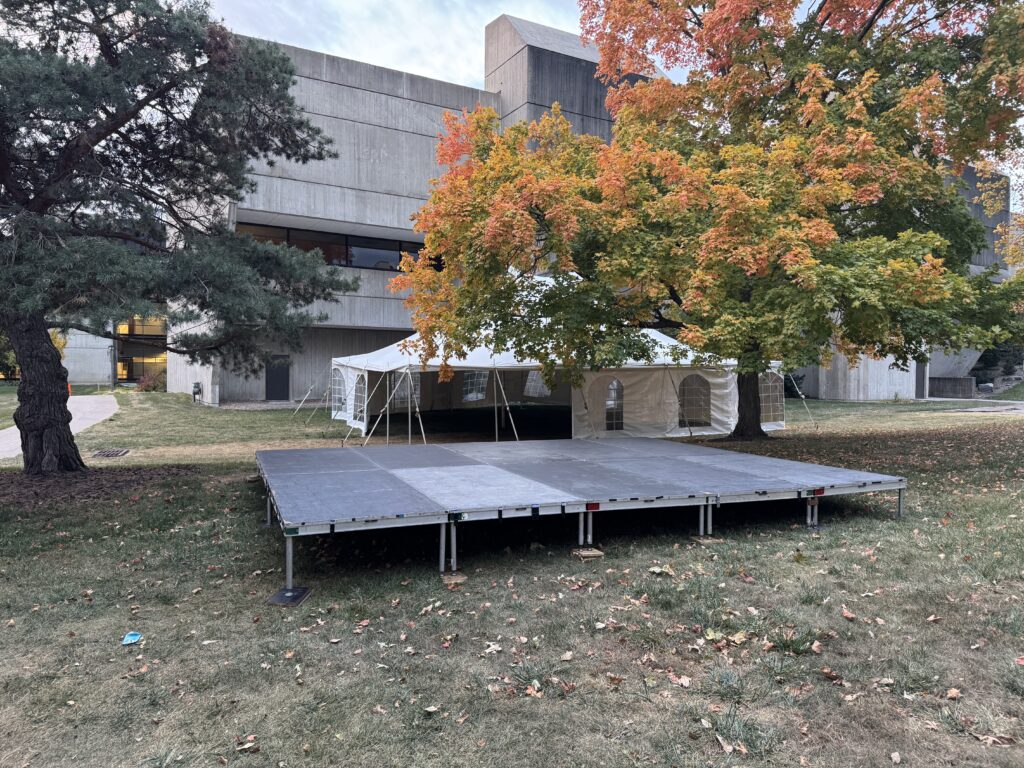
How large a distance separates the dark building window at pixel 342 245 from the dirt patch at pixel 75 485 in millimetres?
14700

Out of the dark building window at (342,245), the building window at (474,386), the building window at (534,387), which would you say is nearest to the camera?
the building window at (474,386)

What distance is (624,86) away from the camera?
12719 millimetres

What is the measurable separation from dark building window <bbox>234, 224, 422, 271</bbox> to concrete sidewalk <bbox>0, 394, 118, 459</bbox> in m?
7.96

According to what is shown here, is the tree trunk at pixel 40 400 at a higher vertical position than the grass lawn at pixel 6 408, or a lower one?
higher

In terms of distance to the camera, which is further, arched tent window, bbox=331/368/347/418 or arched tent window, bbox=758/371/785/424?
arched tent window, bbox=331/368/347/418

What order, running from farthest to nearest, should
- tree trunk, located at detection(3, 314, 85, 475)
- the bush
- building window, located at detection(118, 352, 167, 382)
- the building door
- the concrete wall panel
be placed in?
1. building window, located at detection(118, 352, 167, 382)
2. the concrete wall panel
3. the bush
4. the building door
5. tree trunk, located at detection(3, 314, 85, 475)

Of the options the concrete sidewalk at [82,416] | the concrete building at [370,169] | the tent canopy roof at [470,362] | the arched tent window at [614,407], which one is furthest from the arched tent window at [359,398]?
the concrete sidewalk at [82,416]

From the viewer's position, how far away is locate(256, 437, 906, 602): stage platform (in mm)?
5555

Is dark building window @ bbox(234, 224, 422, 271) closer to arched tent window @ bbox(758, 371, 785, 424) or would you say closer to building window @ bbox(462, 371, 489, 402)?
building window @ bbox(462, 371, 489, 402)

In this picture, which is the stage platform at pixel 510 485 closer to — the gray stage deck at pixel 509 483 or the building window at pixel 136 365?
the gray stage deck at pixel 509 483

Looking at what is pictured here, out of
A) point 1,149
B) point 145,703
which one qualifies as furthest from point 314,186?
point 145,703

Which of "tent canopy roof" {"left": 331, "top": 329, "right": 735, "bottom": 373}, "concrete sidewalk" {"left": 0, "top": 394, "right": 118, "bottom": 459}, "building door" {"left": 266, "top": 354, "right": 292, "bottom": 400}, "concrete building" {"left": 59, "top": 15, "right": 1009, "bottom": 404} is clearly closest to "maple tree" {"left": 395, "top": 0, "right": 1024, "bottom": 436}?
"tent canopy roof" {"left": 331, "top": 329, "right": 735, "bottom": 373}

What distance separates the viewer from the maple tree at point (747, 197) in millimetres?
9039

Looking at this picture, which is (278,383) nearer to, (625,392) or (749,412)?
(625,392)
